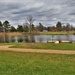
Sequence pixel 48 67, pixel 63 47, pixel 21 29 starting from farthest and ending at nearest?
pixel 21 29 < pixel 63 47 < pixel 48 67

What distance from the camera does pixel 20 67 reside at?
11.6 metres

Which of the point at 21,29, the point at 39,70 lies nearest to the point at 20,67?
the point at 39,70

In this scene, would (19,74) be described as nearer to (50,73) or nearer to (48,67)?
(50,73)

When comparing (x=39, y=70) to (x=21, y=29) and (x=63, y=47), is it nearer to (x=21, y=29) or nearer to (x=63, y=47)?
(x=63, y=47)

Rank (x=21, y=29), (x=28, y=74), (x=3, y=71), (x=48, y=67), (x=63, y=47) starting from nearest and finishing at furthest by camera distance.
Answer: (x=28, y=74) < (x=3, y=71) < (x=48, y=67) < (x=63, y=47) < (x=21, y=29)

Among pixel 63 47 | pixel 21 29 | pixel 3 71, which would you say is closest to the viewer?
pixel 3 71

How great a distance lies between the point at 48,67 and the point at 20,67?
1361 mm

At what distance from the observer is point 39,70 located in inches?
428

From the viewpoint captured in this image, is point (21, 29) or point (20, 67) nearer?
point (20, 67)

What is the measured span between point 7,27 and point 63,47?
314ft

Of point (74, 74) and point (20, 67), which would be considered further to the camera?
point (20, 67)

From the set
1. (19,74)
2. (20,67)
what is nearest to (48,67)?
(20,67)

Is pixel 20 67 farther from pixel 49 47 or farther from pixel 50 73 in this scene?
pixel 49 47

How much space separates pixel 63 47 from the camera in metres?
21.6
